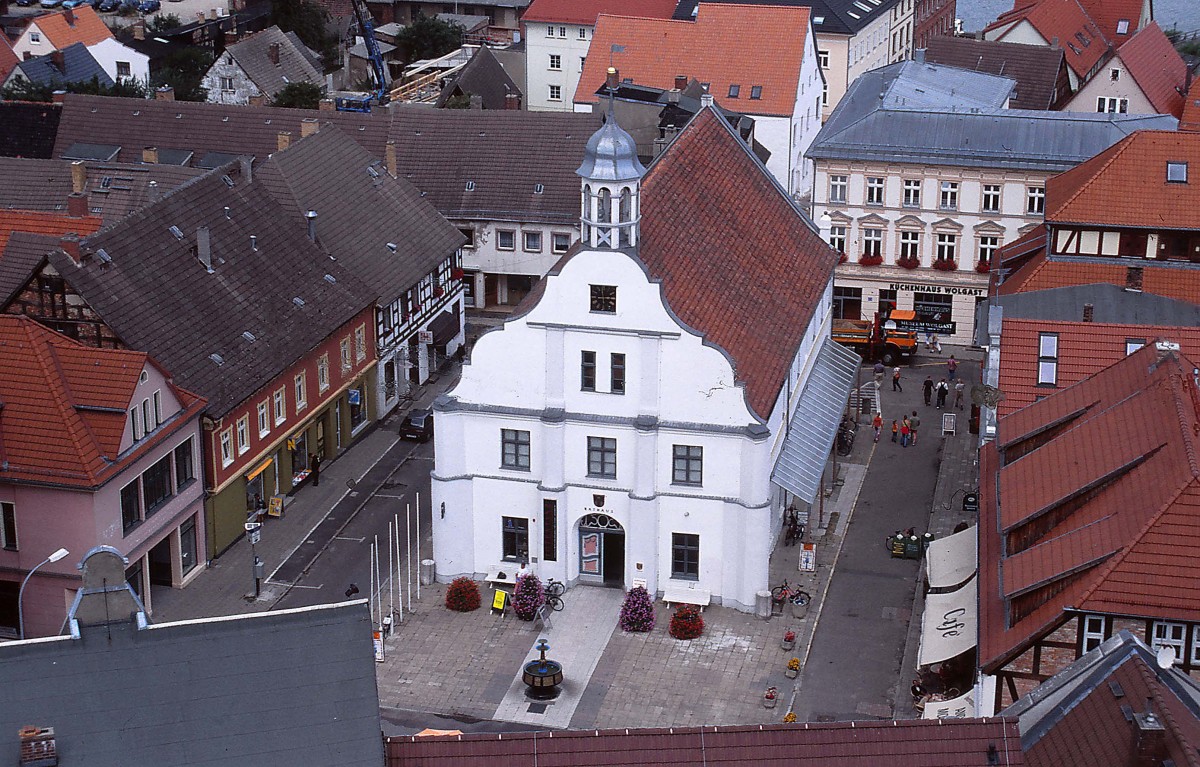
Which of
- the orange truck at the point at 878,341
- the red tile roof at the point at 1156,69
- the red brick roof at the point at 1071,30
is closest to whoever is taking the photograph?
the orange truck at the point at 878,341

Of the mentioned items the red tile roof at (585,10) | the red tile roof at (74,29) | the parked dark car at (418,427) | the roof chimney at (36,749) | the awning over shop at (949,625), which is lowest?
the awning over shop at (949,625)

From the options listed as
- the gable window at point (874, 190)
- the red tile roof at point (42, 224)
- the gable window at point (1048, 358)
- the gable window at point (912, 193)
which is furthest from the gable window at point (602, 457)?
the gable window at point (912, 193)

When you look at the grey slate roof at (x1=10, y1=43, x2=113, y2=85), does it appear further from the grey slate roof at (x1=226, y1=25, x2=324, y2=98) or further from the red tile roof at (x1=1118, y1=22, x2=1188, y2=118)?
the red tile roof at (x1=1118, y1=22, x2=1188, y2=118)

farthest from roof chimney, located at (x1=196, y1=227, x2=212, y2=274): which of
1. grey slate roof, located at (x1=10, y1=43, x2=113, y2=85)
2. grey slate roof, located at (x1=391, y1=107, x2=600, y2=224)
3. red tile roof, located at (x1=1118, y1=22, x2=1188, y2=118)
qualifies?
red tile roof, located at (x1=1118, y1=22, x2=1188, y2=118)

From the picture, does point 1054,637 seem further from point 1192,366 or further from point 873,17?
point 873,17

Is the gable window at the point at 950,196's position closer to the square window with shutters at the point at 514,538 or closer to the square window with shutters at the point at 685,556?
the square window with shutters at the point at 685,556

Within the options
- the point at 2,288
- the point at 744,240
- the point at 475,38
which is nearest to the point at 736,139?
the point at 744,240

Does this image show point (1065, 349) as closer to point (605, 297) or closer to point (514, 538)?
point (605, 297)

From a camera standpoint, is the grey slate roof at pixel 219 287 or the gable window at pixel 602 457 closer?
the gable window at pixel 602 457
